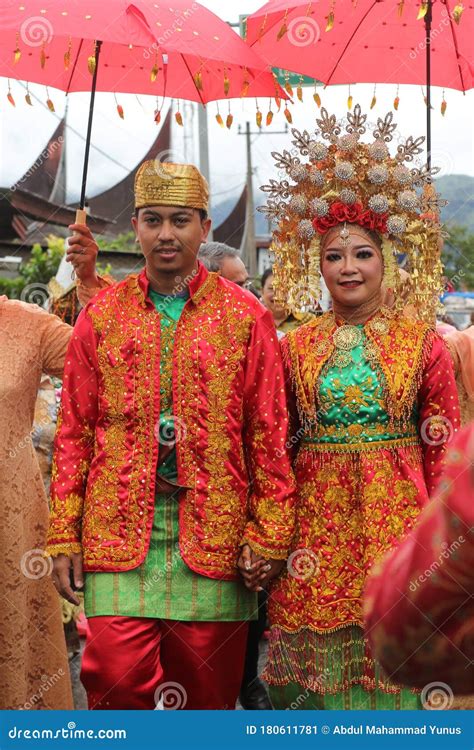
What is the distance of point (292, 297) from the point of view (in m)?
4.16

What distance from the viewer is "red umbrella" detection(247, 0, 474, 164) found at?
4742 millimetres

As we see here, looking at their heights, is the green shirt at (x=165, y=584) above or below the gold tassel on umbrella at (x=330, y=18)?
below

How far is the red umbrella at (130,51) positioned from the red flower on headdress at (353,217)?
2.31 feet

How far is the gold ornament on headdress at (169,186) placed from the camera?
3.77 metres

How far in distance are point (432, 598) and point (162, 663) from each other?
269cm

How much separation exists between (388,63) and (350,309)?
1670 millimetres

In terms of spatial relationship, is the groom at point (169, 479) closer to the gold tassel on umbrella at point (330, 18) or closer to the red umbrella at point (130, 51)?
the red umbrella at point (130, 51)

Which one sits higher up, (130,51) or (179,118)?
(130,51)

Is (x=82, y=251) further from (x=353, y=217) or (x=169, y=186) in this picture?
(x=353, y=217)

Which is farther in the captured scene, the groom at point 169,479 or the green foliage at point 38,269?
the green foliage at point 38,269

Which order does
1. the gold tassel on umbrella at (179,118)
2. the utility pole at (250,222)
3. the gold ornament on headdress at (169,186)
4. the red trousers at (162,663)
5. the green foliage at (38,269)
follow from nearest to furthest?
the red trousers at (162,663) < the gold ornament on headdress at (169,186) < the gold tassel on umbrella at (179,118) < the green foliage at (38,269) < the utility pole at (250,222)

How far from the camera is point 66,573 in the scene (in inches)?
143

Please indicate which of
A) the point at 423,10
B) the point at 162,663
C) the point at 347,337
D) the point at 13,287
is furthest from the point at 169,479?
the point at 13,287

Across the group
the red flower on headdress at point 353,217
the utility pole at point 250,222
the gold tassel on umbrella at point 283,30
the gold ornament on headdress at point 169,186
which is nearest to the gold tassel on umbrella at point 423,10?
the gold tassel on umbrella at point 283,30
